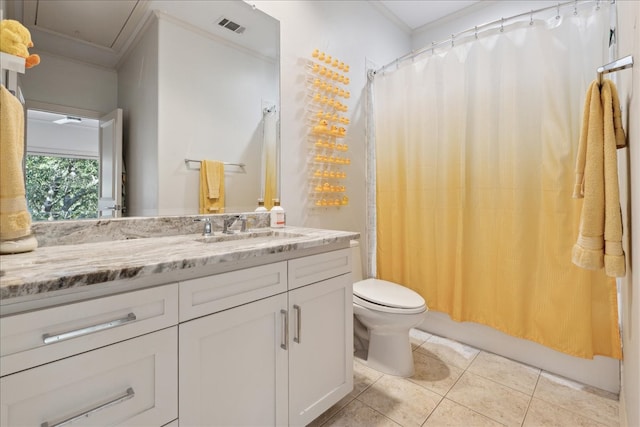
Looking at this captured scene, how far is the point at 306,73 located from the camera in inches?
74.0

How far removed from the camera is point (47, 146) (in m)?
1.06

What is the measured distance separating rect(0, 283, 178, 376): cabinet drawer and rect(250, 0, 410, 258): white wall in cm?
106

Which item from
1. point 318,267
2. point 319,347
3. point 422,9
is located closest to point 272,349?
point 319,347

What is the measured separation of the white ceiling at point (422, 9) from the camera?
2.39 meters

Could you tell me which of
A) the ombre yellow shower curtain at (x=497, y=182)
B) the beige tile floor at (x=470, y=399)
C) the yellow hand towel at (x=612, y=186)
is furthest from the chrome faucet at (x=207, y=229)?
the yellow hand towel at (x=612, y=186)

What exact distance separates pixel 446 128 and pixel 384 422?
5.69ft

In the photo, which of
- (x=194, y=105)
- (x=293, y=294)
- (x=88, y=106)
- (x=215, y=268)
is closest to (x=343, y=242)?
(x=293, y=294)

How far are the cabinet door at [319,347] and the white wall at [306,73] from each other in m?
0.67

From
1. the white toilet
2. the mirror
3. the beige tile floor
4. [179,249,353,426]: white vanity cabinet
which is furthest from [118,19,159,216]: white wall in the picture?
the beige tile floor

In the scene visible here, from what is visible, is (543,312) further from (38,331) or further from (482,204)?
(38,331)

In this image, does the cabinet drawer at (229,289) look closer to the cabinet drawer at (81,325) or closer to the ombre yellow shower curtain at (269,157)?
the cabinet drawer at (81,325)

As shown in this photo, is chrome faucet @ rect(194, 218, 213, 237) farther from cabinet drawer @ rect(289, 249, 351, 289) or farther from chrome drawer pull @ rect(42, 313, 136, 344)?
chrome drawer pull @ rect(42, 313, 136, 344)

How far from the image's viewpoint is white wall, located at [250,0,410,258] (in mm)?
1786

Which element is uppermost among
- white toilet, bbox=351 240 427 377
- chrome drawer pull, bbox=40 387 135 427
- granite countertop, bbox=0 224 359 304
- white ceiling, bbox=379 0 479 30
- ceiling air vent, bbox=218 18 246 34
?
white ceiling, bbox=379 0 479 30
